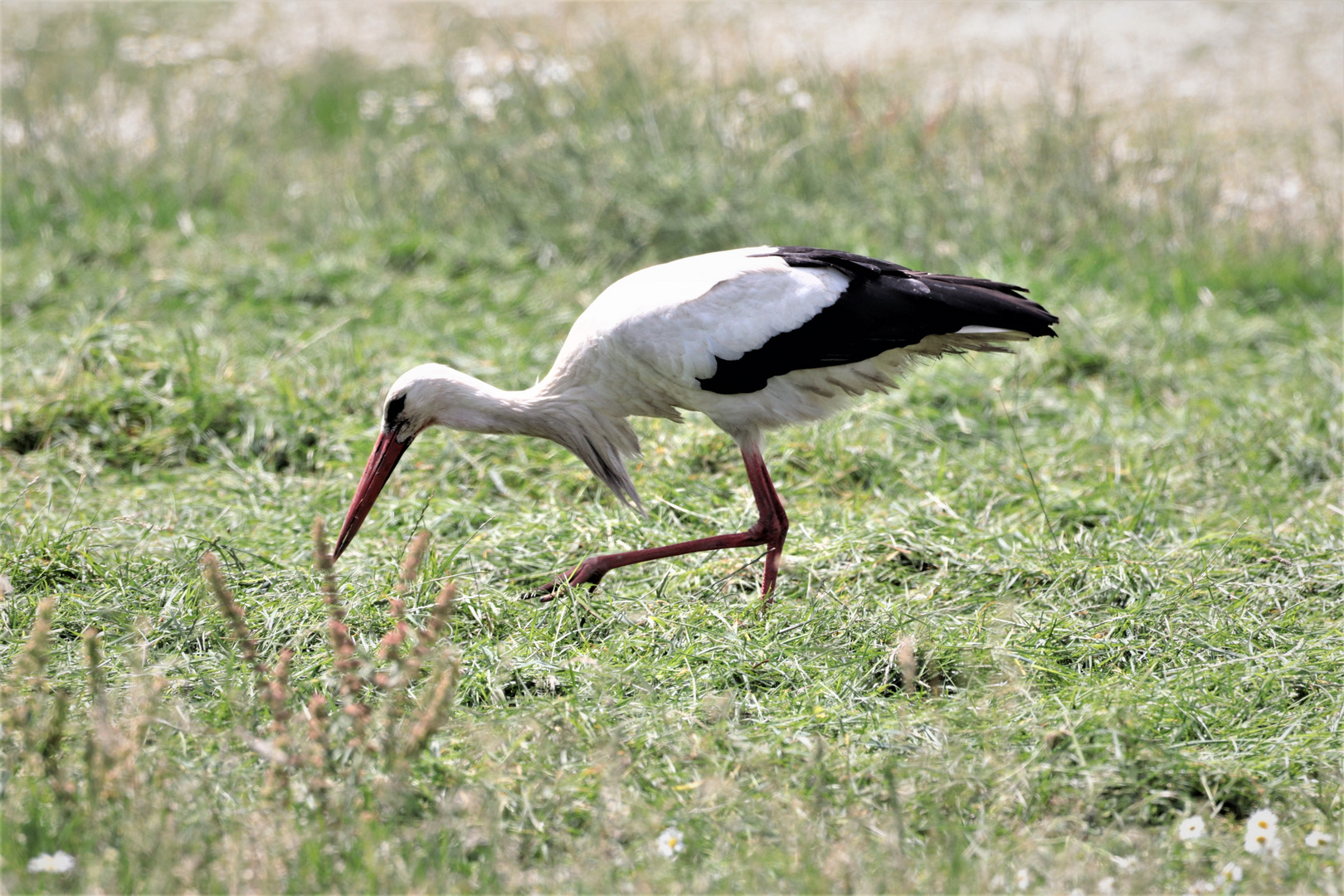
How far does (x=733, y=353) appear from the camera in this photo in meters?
3.36

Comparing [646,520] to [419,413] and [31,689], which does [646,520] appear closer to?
[419,413]

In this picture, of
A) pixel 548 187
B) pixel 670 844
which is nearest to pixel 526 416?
pixel 670 844

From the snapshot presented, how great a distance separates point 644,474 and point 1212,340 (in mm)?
2794

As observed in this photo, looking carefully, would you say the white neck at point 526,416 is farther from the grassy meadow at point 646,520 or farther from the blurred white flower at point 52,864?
the blurred white flower at point 52,864

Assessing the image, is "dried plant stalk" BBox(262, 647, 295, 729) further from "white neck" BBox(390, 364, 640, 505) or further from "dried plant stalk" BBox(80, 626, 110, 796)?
"white neck" BBox(390, 364, 640, 505)

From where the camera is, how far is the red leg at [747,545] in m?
3.36

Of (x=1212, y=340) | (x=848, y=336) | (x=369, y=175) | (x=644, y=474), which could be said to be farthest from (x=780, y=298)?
(x=369, y=175)

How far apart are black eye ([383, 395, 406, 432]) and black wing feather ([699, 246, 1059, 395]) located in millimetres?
852

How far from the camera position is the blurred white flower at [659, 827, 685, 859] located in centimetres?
220

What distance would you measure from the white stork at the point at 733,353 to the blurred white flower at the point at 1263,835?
1406mm

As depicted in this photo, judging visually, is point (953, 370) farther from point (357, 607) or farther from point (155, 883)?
point (155, 883)

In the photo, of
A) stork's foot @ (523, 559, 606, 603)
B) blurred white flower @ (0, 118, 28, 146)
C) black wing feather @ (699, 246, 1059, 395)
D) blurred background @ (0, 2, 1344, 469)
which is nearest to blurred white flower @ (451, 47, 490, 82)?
blurred background @ (0, 2, 1344, 469)

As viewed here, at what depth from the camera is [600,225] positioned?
6254 mm

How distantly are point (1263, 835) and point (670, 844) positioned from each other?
108 centimetres
